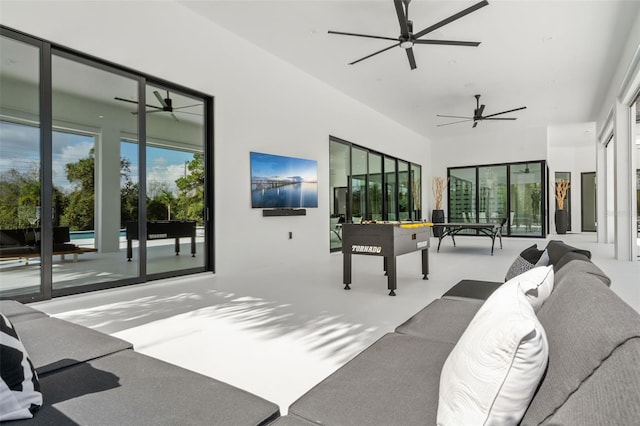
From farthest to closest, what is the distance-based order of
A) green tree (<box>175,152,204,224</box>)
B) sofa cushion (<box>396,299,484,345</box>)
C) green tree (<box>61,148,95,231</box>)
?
green tree (<box>175,152,204,224</box>), green tree (<box>61,148,95,231</box>), sofa cushion (<box>396,299,484,345</box>)

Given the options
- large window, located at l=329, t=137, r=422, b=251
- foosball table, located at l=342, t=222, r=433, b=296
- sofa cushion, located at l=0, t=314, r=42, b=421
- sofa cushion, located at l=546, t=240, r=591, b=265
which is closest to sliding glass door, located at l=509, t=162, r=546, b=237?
large window, located at l=329, t=137, r=422, b=251

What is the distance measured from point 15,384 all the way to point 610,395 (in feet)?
4.62

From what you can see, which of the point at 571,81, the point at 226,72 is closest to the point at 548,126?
the point at 571,81

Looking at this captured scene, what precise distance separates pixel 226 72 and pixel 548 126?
10.8m

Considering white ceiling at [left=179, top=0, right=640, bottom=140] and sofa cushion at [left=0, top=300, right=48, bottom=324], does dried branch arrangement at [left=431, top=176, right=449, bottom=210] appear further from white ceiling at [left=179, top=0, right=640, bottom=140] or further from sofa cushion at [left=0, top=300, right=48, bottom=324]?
sofa cushion at [left=0, top=300, right=48, bottom=324]

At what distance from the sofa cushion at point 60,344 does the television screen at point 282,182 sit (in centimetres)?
423

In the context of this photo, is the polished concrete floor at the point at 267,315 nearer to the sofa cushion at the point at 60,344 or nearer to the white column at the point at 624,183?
the sofa cushion at the point at 60,344

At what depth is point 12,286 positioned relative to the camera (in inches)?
153

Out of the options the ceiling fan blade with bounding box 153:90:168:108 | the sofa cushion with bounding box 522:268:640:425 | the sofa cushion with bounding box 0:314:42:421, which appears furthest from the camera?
the ceiling fan blade with bounding box 153:90:168:108

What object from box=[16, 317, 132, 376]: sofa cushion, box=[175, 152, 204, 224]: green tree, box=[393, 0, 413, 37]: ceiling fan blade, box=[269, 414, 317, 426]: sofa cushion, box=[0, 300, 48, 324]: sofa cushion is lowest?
box=[269, 414, 317, 426]: sofa cushion

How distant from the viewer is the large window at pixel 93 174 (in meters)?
3.85

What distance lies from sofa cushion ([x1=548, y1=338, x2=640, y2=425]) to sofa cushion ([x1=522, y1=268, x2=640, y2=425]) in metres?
0.02

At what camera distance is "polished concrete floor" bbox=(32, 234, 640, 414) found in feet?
7.35

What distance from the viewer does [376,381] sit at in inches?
49.2
